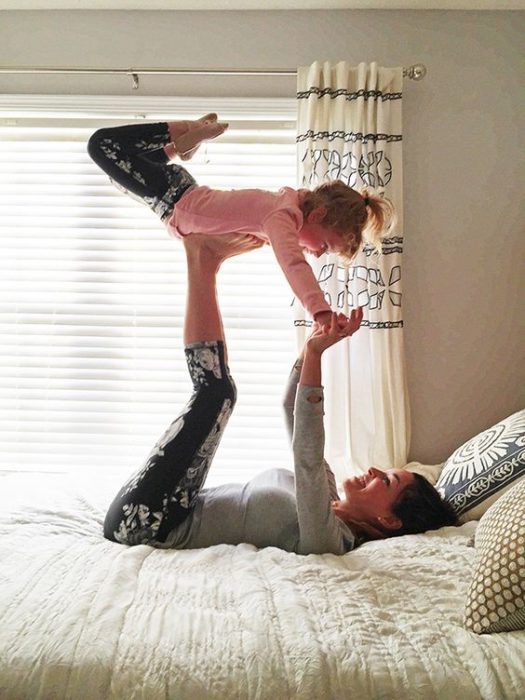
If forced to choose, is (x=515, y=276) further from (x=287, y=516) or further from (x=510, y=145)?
(x=287, y=516)

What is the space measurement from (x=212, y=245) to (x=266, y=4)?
123 centimetres

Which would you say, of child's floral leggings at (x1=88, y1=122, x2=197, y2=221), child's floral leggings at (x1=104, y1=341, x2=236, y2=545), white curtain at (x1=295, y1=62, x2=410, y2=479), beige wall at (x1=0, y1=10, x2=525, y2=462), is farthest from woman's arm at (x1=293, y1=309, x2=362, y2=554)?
beige wall at (x1=0, y1=10, x2=525, y2=462)

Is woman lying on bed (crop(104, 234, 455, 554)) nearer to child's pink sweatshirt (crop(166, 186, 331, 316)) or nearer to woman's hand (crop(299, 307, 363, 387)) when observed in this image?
woman's hand (crop(299, 307, 363, 387))

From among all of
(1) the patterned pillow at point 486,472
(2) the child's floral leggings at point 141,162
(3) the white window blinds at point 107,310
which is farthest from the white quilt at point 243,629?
(3) the white window blinds at point 107,310

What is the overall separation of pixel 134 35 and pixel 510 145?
157cm

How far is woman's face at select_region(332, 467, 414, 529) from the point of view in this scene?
5.94 ft

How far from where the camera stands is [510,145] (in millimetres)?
2705

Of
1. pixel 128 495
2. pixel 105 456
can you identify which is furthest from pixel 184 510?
pixel 105 456

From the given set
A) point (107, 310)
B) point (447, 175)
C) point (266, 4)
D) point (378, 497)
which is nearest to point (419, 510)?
point (378, 497)

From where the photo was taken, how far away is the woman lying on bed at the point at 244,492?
1612 mm

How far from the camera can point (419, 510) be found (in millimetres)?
1833

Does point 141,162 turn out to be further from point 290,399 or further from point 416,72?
point 416,72

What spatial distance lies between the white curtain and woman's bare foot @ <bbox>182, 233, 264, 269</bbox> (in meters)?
0.55

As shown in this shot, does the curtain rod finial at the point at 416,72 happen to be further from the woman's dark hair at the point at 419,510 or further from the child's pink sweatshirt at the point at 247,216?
the woman's dark hair at the point at 419,510
